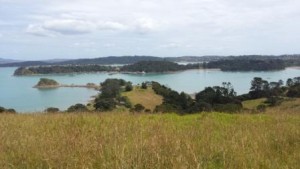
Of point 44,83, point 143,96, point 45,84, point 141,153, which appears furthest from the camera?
point 44,83

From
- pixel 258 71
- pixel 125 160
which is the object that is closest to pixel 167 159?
pixel 125 160

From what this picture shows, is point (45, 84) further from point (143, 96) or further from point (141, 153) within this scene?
point (141, 153)

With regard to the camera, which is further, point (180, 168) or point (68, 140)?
point (68, 140)

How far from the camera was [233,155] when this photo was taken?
3938 millimetres

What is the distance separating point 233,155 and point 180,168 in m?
1.01

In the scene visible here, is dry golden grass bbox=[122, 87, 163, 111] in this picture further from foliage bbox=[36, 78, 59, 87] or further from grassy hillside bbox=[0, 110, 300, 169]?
grassy hillside bbox=[0, 110, 300, 169]

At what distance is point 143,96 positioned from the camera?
91375 millimetres

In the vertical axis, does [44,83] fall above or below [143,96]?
below

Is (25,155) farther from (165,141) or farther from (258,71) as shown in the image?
(258,71)

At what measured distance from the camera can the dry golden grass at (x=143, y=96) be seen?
8294cm

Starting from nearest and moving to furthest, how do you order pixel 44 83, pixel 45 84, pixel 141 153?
1. pixel 141 153
2. pixel 45 84
3. pixel 44 83

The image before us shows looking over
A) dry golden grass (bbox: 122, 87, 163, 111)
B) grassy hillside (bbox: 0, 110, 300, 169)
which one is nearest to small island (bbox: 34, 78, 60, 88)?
dry golden grass (bbox: 122, 87, 163, 111)

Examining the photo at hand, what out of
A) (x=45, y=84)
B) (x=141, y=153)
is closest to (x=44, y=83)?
(x=45, y=84)

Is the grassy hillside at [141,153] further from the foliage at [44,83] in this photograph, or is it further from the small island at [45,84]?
the foliage at [44,83]
